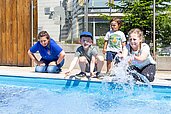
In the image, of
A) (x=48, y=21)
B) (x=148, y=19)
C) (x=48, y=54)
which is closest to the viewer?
(x=48, y=54)

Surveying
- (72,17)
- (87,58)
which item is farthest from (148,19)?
(87,58)

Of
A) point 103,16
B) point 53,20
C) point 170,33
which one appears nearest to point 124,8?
point 103,16

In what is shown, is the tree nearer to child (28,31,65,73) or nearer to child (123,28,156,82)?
child (28,31,65,73)

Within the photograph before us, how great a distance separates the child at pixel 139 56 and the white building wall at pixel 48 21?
2.93 metres

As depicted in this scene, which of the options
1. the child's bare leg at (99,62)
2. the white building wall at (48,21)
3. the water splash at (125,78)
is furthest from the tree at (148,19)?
the water splash at (125,78)

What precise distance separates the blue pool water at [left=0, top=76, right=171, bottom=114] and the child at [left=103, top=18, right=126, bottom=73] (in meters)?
1.17

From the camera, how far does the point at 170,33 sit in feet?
22.8

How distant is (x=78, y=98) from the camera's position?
187 inches

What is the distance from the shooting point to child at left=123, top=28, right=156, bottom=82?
4.84m

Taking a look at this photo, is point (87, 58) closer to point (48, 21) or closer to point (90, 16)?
point (90, 16)

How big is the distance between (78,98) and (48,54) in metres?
1.61

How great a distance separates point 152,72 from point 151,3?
253 cm

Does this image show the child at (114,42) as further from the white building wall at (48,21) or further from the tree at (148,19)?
the white building wall at (48,21)

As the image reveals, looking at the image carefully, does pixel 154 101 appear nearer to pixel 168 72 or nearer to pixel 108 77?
pixel 108 77
